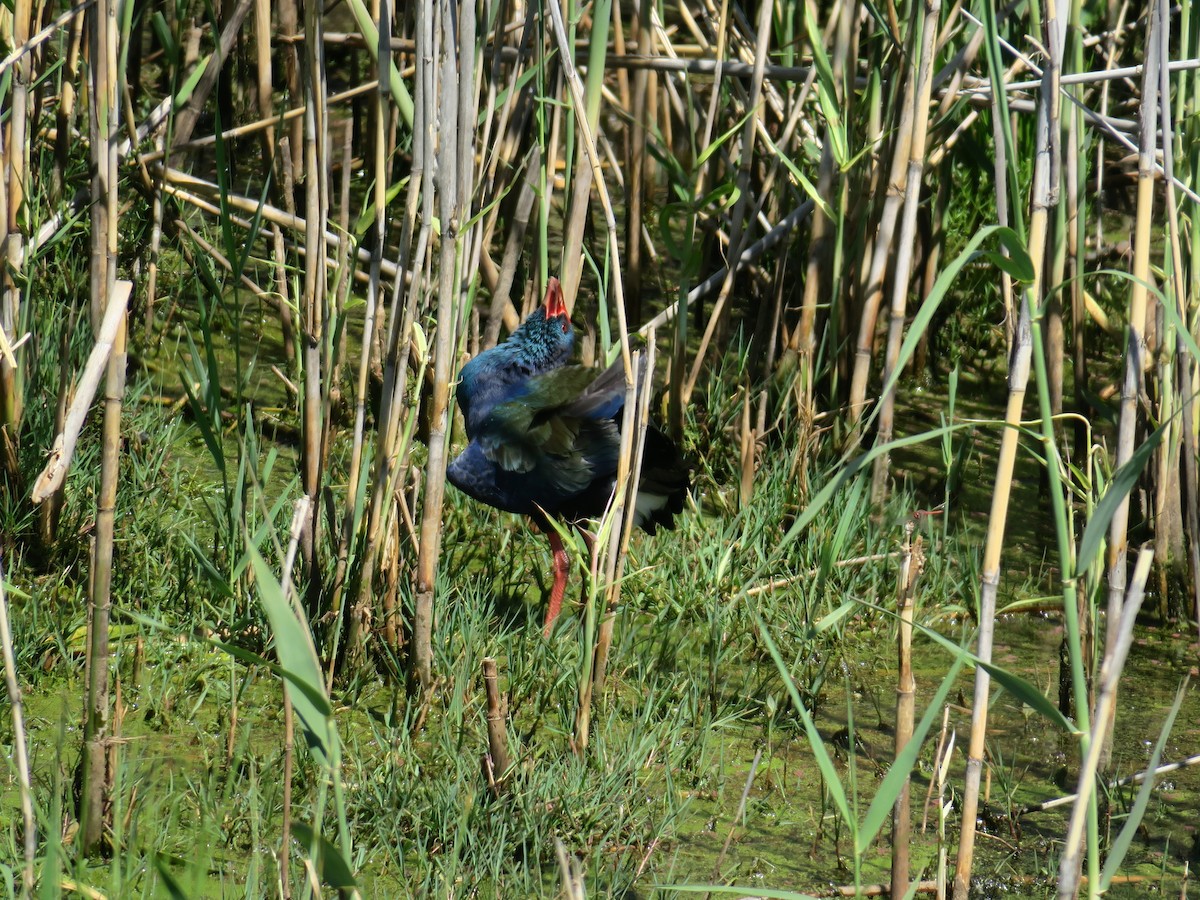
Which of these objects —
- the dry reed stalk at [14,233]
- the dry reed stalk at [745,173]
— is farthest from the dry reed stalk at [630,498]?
the dry reed stalk at [14,233]

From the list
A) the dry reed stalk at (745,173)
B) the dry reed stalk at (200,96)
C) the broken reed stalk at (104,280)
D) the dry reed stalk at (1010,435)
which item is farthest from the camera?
the dry reed stalk at (200,96)

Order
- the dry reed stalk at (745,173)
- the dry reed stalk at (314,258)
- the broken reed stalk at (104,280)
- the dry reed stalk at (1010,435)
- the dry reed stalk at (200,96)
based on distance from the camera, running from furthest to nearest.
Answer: the dry reed stalk at (200,96) < the dry reed stalk at (745,173) < the dry reed stalk at (314,258) < the broken reed stalk at (104,280) < the dry reed stalk at (1010,435)

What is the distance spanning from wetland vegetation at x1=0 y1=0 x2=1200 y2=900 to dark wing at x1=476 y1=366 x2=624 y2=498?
204 mm

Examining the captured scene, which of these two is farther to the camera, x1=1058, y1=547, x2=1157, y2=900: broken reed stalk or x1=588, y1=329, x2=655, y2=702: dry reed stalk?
x1=588, y1=329, x2=655, y2=702: dry reed stalk

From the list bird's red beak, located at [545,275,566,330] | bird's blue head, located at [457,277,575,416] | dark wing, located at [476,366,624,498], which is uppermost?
bird's red beak, located at [545,275,566,330]

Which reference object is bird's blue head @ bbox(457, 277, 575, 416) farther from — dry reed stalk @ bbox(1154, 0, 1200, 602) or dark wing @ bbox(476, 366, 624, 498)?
dry reed stalk @ bbox(1154, 0, 1200, 602)

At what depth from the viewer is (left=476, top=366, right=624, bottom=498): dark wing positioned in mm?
2814

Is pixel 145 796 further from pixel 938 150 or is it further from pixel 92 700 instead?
pixel 938 150

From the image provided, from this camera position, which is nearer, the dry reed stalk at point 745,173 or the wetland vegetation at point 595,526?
the wetland vegetation at point 595,526

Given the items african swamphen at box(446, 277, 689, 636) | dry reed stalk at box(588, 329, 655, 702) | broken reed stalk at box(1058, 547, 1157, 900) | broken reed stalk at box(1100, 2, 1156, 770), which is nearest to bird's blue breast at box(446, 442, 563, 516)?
african swamphen at box(446, 277, 689, 636)

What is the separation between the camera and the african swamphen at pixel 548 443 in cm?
282

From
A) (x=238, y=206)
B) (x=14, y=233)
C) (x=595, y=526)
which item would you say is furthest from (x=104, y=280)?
(x=238, y=206)

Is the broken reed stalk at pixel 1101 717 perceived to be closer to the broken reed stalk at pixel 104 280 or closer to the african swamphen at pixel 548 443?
the broken reed stalk at pixel 104 280

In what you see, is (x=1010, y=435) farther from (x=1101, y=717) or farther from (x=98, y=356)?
(x=98, y=356)
